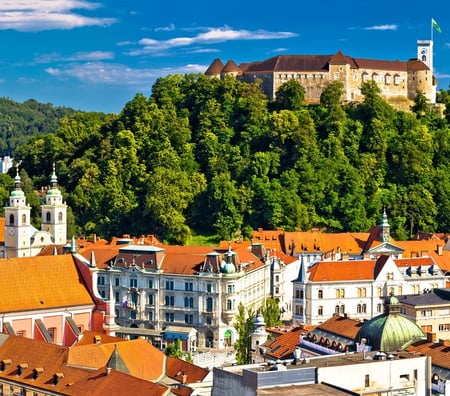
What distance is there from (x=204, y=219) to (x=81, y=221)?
12763 mm

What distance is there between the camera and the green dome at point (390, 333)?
43125 millimetres

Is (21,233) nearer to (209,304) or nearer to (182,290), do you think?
(182,290)

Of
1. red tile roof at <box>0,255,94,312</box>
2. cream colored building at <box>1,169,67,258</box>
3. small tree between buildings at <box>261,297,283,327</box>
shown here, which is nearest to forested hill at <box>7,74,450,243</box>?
cream colored building at <box>1,169,67,258</box>

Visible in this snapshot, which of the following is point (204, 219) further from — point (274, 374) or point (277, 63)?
point (274, 374)

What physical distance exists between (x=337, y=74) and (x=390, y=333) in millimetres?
73310

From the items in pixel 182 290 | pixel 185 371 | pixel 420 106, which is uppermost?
pixel 420 106

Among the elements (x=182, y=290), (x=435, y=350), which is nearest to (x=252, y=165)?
(x=182, y=290)

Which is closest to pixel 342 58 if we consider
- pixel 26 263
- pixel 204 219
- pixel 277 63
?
pixel 277 63

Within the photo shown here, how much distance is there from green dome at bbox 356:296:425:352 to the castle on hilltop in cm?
7097

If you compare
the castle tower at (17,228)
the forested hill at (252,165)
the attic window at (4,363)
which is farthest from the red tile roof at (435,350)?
the forested hill at (252,165)

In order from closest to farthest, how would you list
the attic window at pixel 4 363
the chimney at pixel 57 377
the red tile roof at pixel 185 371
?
the chimney at pixel 57 377 → the red tile roof at pixel 185 371 → the attic window at pixel 4 363

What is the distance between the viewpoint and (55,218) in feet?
287

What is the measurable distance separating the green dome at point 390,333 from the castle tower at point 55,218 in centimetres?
4666

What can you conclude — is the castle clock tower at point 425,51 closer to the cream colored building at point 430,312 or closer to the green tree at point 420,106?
the green tree at point 420,106
